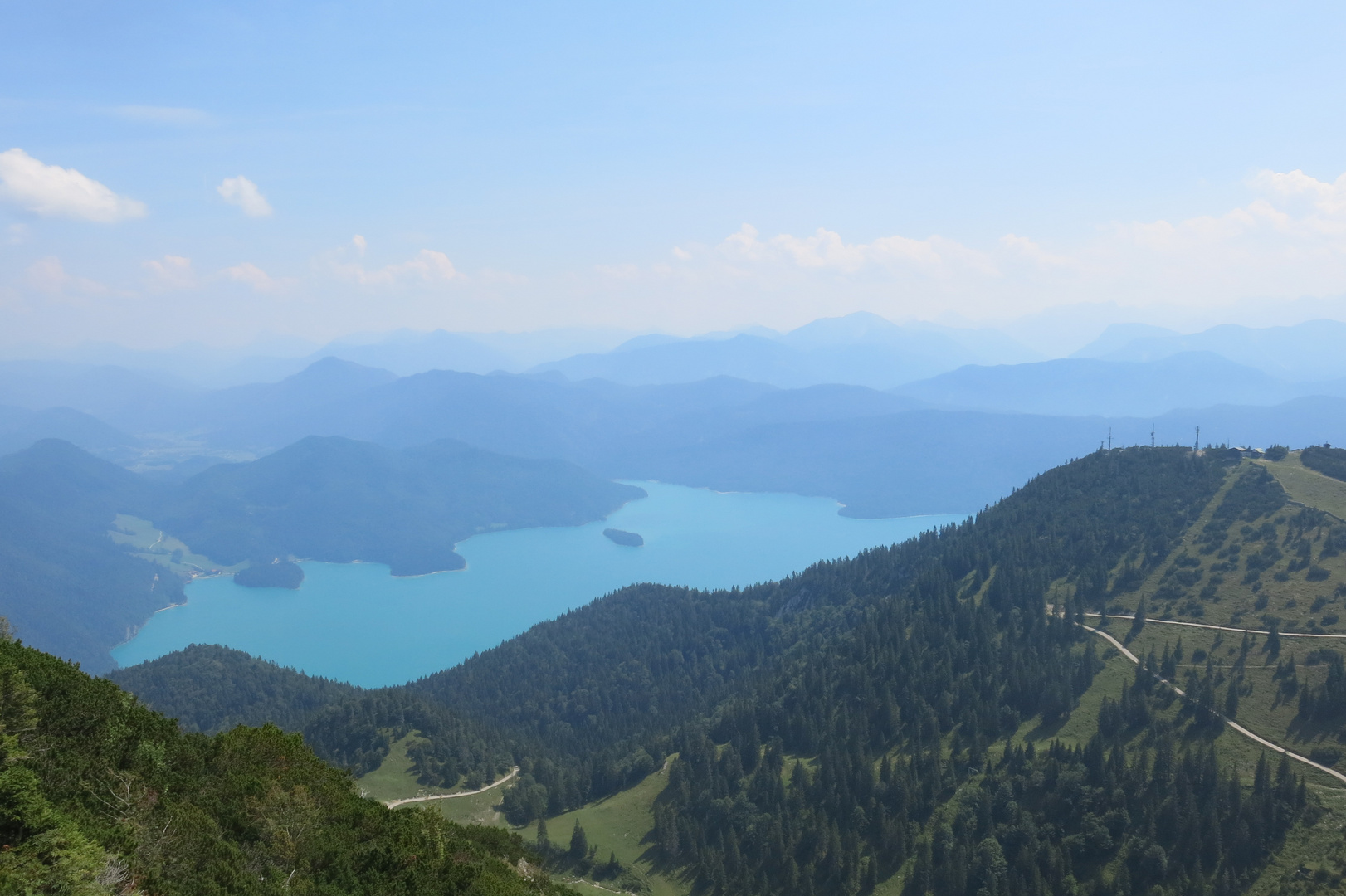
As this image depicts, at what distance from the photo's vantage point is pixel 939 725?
93.4m

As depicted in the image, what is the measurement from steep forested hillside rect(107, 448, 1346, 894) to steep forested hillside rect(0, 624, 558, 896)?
5292 centimetres

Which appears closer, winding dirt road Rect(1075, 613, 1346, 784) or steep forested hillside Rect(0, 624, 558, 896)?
steep forested hillside Rect(0, 624, 558, 896)

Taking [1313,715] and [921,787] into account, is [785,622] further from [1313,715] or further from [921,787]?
[1313,715]

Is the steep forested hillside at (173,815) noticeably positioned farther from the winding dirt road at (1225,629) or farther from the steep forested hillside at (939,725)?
the winding dirt road at (1225,629)

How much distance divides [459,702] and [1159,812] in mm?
116552

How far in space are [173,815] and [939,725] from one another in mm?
83876

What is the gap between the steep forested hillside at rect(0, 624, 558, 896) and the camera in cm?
2214

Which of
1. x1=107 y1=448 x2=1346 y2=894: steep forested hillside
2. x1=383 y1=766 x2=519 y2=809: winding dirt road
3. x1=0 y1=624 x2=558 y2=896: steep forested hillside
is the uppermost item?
x1=0 y1=624 x2=558 y2=896: steep forested hillside

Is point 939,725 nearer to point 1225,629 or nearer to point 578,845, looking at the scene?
point 1225,629

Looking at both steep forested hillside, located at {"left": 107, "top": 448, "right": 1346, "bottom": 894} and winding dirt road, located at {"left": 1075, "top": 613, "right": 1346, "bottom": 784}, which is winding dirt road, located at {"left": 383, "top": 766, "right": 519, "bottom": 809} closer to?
steep forested hillside, located at {"left": 107, "top": 448, "right": 1346, "bottom": 894}

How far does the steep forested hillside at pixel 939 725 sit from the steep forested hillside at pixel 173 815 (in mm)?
52924

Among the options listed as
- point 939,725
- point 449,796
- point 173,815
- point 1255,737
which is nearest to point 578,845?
point 449,796

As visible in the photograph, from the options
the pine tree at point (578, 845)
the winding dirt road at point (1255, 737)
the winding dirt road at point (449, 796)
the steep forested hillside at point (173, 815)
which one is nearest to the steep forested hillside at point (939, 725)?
the winding dirt road at point (1255, 737)

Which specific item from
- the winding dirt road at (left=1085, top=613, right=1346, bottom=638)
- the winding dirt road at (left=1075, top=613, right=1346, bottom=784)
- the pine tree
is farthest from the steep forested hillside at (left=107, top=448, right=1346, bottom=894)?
the pine tree
